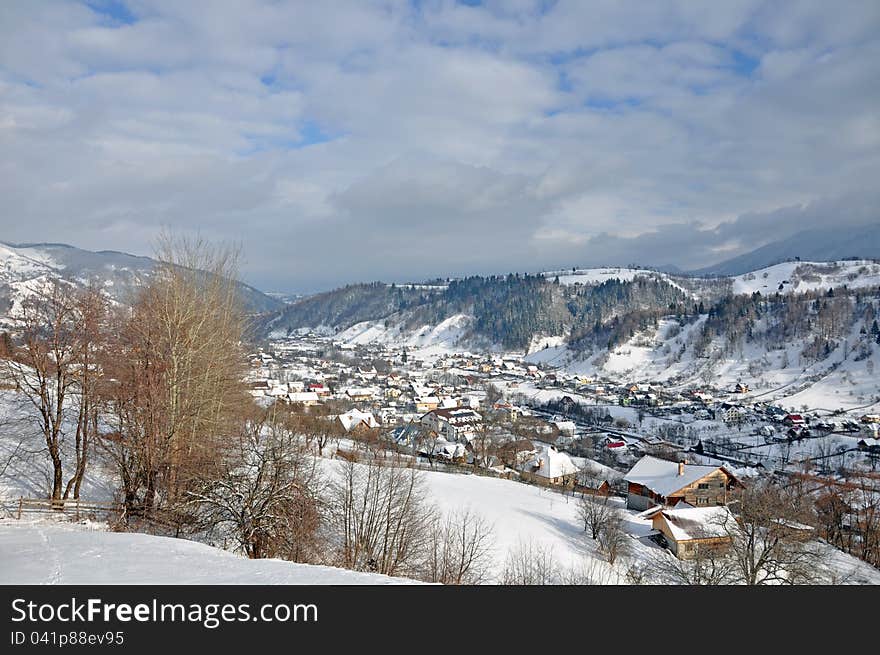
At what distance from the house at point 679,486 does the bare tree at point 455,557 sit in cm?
2146

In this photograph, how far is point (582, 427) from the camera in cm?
7125

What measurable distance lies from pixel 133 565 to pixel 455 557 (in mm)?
9067

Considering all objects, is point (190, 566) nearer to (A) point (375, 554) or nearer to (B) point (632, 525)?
(A) point (375, 554)

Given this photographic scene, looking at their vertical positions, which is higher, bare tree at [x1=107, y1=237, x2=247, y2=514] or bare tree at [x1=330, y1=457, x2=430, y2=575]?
bare tree at [x1=107, y1=237, x2=247, y2=514]

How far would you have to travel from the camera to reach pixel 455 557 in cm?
1438

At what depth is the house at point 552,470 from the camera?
40562 millimetres

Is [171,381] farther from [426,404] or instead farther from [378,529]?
[426,404]

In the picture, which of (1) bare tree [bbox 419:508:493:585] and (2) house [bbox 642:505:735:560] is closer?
(1) bare tree [bbox 419:508:493:585]

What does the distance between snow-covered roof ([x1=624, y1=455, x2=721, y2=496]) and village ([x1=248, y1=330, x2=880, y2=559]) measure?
84 millimetres

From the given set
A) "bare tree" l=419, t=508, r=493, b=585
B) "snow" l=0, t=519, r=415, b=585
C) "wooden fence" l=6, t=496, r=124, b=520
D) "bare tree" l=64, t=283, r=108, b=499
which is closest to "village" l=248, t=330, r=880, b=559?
"bare tree" l=419, t=508, r=493, b=585

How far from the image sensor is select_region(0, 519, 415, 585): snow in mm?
6652

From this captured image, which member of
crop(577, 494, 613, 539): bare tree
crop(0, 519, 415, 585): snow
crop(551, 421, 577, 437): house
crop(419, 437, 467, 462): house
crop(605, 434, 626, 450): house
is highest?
crop(0, 519, 415, 585): snow

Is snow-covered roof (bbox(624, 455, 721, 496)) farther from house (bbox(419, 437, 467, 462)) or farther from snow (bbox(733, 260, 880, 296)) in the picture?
snow (bbox(733, 260, 880, 296))

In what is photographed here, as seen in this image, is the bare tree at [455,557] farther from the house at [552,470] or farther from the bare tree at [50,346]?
the house at [552,470]
